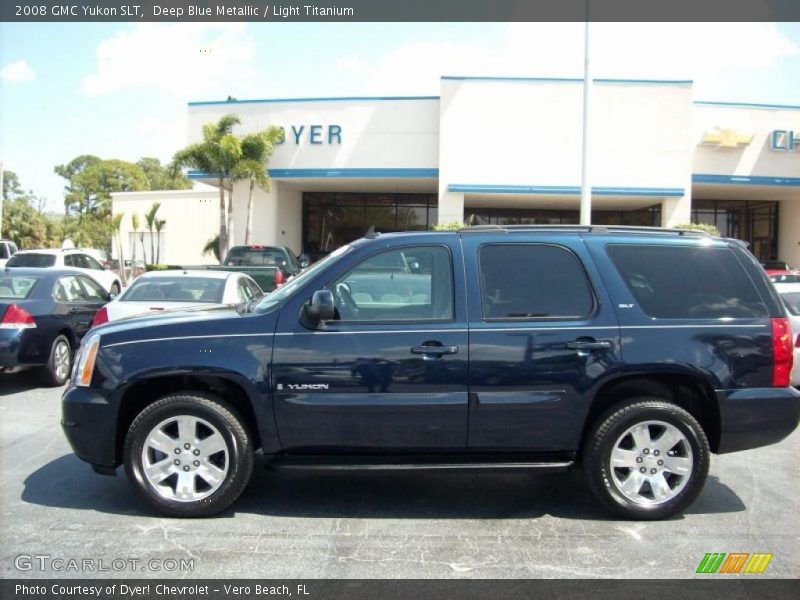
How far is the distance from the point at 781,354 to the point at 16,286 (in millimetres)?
8573

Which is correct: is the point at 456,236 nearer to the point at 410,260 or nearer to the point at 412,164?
the point at 410,260

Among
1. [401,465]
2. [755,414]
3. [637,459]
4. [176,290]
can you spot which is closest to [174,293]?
[176,290]

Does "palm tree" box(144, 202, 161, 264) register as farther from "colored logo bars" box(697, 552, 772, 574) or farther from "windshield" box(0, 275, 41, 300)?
"colored logo bars" box(697, 552, 772, 574)

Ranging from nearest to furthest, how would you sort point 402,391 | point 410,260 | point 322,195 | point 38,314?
point 402,391 → point 410,260 → point 38,314 → point 322,195

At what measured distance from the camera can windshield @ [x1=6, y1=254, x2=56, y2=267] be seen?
653 inches

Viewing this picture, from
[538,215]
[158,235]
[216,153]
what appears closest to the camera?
[216,153]

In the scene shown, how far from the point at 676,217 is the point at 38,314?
21957 millimetres

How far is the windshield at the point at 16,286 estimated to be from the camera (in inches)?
344

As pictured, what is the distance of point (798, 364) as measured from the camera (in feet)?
26.4

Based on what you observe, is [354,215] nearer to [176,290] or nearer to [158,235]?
[158,235]

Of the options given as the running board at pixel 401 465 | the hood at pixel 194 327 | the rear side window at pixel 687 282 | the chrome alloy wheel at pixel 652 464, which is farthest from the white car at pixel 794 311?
the hood at pixel 194 327

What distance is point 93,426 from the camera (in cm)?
457

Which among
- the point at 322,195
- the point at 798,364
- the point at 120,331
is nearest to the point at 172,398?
the point at 120,331

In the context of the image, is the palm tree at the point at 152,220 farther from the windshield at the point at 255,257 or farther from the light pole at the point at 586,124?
the light pole at the point at 586,124
